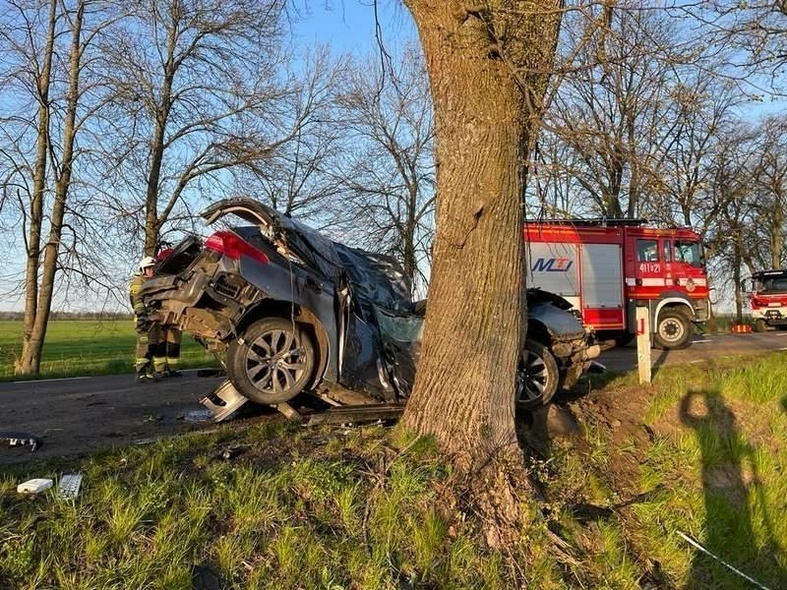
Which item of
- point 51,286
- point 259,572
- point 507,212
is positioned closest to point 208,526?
point 259,572

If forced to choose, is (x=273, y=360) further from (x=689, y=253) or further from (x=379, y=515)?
(x=689, y=253)

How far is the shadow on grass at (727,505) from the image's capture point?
4.77 metres

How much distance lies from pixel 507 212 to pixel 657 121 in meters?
1.36

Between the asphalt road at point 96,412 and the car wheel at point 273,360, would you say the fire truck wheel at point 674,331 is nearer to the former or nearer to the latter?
the asphalt road at point 96,412

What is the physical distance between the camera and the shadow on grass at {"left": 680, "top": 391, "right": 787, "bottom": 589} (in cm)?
477

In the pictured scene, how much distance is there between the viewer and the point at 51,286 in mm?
15562

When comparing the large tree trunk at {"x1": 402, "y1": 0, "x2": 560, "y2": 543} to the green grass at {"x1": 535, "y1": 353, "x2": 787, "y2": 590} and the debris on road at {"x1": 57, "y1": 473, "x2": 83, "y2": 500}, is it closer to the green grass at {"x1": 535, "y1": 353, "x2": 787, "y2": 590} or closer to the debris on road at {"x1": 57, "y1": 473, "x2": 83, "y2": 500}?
the green grass at {"x1": 535, "y1": 353, "x2": 787, "y2": 590}

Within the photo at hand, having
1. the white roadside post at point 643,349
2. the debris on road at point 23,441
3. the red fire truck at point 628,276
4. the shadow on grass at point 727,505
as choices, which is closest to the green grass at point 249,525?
the debris on road at point 23,441

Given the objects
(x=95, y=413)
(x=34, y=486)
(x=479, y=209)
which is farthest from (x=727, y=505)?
(x=95, y=413)

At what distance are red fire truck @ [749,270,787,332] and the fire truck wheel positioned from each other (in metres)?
12.6

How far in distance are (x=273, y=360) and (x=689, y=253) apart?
14.0 metres

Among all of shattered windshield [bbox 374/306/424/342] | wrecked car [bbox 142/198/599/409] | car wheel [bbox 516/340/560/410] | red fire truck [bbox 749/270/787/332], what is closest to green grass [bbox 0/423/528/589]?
wrecked car [bbox 142/198/599/409]

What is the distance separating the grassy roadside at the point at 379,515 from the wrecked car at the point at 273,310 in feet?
1.67

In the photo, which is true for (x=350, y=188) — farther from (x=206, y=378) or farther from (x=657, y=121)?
(x=657, y=121)
